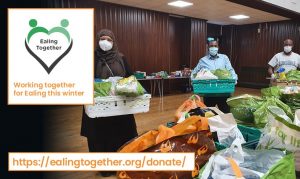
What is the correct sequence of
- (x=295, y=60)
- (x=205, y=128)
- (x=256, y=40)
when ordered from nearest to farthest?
(x=205, y=128) < (x=295, y=60) < (x=256, y=40)

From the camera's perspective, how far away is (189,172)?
0.97 m

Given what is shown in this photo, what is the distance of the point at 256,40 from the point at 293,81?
22.7 ft

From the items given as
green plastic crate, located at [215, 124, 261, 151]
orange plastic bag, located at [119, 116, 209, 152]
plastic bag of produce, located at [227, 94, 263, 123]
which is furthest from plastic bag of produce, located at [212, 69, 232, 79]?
orange plastic bag, located at [119, 116, 209, 152]

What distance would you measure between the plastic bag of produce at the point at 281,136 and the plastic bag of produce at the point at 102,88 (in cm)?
110

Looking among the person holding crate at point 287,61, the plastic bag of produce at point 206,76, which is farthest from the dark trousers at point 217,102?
the person holding crate at point 287,61

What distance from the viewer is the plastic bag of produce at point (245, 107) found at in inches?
52.9

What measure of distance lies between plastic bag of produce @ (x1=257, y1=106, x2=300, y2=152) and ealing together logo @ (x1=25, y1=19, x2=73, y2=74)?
132 cm

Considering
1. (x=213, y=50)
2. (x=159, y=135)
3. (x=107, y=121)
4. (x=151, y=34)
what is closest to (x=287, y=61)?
(x=213, y=50)

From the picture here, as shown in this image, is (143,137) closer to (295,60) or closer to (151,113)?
(151,113)

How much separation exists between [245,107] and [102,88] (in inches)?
38.9

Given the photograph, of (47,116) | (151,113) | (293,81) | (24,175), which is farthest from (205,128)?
(47,116)

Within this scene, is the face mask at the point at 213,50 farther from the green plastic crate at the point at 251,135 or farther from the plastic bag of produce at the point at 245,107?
the green plastic crate at the point at 251,135

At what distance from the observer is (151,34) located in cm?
645

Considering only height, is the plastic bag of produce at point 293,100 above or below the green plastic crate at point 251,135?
above
